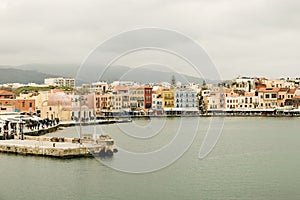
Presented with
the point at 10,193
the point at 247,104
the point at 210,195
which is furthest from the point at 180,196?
the point at 247,104

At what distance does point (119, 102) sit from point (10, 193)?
30370mm

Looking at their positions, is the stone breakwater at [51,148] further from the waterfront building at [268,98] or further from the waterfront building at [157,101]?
the waterfront building at [268,98]

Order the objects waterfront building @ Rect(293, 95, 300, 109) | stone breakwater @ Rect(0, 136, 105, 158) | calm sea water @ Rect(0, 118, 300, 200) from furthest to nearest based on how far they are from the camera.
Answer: waterfront building @ Rect(293, 95, 300, 109) < stone breakwater @ Rect(0, 136, 105, 158) < calm sea water @ Rect(0, 118, 300, 200)

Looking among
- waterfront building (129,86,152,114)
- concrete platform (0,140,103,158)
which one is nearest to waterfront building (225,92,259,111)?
waterfront building (129,86,152,114)

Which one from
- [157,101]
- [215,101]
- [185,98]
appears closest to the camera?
[157,101]

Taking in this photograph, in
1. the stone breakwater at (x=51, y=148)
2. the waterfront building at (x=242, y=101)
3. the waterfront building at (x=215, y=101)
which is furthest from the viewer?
the waterfront building at (x=215, y=101)

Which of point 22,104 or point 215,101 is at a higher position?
point 215,101

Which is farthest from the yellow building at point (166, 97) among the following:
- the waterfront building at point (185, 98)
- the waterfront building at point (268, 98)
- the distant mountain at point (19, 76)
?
the distant mountain at point (19, 76)

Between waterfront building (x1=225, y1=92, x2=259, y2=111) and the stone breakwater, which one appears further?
waterfront building (x1=225, y1=92, x2=259, y2=111)

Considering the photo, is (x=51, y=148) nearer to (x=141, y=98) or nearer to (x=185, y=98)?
(x=141, y=98)

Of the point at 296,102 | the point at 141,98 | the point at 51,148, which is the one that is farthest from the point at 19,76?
the point at 51,148

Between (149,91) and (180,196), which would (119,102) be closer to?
(149,91)

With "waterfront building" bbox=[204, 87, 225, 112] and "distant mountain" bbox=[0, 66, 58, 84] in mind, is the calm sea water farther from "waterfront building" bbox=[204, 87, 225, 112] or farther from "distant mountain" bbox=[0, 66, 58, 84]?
"distant mountain" bbox=[0, 66, 58, 84]

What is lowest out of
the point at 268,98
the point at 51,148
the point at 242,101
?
the point at 51,148
